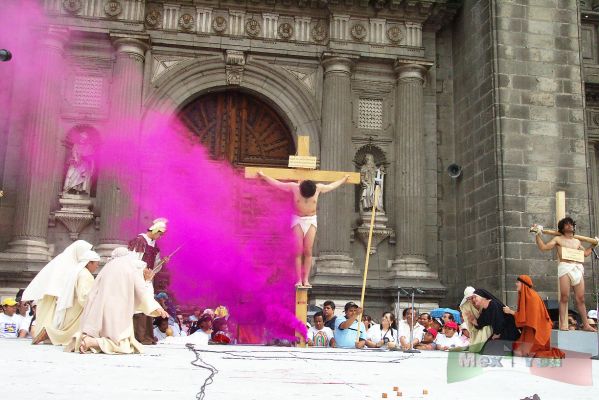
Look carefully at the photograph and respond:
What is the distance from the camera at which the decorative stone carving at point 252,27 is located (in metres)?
17.1

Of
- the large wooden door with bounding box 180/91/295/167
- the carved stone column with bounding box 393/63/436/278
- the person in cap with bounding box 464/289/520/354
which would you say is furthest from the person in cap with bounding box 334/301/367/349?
the large wooden door with bounding box 180/91/295/167

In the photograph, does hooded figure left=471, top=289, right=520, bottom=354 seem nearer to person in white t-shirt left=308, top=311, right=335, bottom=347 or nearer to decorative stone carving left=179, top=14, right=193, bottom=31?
person in white t-shirt left=308, top=311, right=335, bottom=347

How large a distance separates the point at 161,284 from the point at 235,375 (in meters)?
10.7

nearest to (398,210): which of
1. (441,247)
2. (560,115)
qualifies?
(441,247)

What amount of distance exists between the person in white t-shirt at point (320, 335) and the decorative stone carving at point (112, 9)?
9.40 metres

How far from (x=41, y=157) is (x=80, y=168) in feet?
2.92

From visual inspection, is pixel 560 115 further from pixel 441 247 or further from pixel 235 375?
pixel 235 375

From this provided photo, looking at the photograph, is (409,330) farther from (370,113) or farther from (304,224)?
(370,113)

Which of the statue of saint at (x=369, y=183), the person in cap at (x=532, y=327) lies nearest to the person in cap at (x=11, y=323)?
the statue of saint at (x=369, y=183)

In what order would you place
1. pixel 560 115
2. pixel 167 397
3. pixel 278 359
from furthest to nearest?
pixel 560 115
pixel 278 359
pixel 167 397

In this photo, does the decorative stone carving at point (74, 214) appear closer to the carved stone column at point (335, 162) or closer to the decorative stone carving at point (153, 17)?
the decorative stone carving at point (153, 17)

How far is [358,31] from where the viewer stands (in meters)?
17.4

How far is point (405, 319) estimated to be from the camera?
41.4 feet

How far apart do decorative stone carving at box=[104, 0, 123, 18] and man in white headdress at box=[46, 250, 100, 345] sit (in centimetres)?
874
